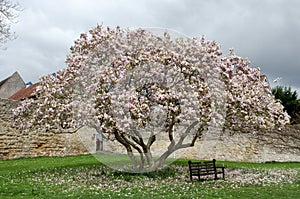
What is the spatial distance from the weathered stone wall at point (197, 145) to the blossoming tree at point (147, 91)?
788 cm

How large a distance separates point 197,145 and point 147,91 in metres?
13.9

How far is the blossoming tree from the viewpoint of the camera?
10.3m

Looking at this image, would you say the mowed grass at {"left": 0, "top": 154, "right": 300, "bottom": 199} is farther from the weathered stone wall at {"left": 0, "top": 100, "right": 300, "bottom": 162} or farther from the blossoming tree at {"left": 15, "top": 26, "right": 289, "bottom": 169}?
the weathered stone wall at {"left": 0, "top": 100, "right": 300, "bottom": 162}

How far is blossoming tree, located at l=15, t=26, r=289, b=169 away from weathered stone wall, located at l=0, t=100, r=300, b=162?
25.9ft

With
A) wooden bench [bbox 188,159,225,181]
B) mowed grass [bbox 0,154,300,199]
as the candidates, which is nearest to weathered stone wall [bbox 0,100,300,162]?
wooden bench [bbox 188,159,225,181]

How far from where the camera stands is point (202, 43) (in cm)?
1266

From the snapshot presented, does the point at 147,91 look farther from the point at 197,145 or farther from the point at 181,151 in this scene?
the point at 197,145

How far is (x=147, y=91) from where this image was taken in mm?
10648

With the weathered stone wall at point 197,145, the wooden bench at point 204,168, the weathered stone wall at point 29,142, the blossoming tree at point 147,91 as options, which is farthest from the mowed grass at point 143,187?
the weathered stone wall at point 29,142

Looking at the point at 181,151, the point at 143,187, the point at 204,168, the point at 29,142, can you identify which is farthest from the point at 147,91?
the point at 29,142

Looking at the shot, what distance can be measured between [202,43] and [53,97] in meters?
6.03

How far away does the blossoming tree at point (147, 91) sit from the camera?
10328 mm

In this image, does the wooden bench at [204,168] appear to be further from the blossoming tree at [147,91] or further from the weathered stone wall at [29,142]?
the weathered stone wall at [29,142]

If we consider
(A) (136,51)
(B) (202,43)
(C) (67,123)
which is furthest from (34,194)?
(B) (202,43)
